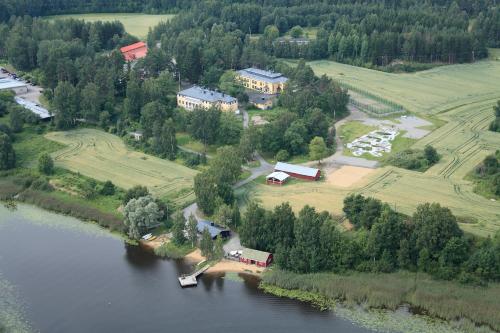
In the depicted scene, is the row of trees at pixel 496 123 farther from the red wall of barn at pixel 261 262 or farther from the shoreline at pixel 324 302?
the red wall of barn at pixel 261 262

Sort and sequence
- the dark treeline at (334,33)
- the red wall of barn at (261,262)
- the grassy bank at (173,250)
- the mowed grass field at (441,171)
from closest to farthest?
1. the red wall of barn at (261,262)
2. the grassy bank at (173,250)
3. the mowed grass field at (441,171)
4. the dark treeline at (334,33)

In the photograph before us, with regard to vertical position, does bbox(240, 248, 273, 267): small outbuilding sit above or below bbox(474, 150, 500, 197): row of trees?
below

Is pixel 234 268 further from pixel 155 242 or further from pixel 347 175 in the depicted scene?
pixel 347 175

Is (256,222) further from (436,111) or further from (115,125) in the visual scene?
(436,111)

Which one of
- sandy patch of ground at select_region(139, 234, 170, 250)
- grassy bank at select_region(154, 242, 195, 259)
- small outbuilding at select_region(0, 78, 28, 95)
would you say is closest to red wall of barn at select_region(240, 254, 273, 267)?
grassy bank at select_region(154, 242, 195, 259)

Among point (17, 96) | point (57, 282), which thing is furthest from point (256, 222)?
point (17, 96)

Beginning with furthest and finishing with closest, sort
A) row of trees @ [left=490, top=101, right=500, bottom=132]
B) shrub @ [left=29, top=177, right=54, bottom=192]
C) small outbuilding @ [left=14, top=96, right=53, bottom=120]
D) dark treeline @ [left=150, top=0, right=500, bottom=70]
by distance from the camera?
dark treeline @ [left=150, top=0, right=500, bottom=70] < small outbuilding @ [left=14, top=96, right=53, bottom=120] < row of trees @ [left=490, top=101, right=500, bottom=132] < shrub @ [left=29, top=177, right=54, bottom=192]

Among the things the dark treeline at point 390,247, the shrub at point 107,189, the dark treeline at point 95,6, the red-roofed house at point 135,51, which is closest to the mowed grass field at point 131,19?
the dark treeline at point 95,6

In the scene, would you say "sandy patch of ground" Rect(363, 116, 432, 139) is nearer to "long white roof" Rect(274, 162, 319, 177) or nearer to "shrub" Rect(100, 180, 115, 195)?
"long white roof" Rect(274, 162, 319, 177)
